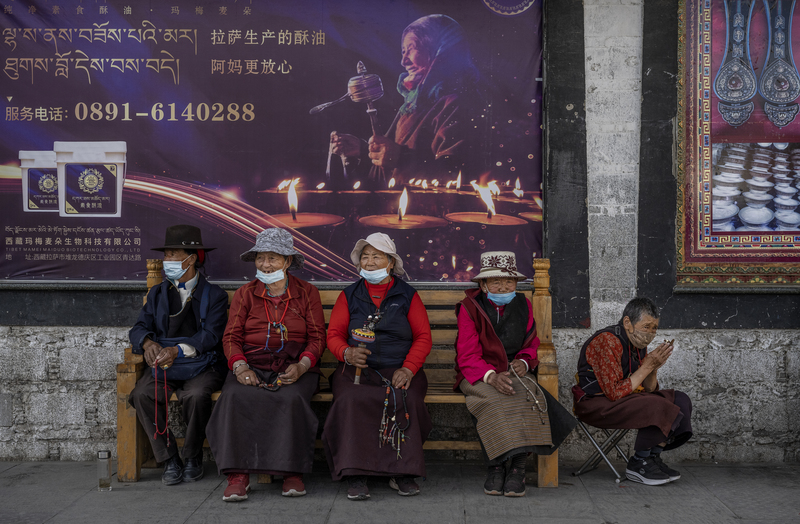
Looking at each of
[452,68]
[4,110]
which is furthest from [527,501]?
[4,110]

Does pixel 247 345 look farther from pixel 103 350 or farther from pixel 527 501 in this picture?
pixel 527 501

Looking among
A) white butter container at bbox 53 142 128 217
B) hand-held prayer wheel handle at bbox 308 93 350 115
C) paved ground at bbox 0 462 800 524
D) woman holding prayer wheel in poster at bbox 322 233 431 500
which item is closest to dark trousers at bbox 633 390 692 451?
paved ground at bbox 0 462 800 524

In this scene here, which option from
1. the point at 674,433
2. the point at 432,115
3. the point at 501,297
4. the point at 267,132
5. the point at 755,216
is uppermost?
the point at 432,115

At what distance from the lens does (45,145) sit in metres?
5.09

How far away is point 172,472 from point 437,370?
6.58ft

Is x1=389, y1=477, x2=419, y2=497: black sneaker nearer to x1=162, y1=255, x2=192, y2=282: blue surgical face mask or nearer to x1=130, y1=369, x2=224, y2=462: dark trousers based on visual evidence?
x1=130, y1=369, x2=224, y2=462: dark trousers

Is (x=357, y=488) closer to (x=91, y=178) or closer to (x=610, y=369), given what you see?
(x=610, y=369)

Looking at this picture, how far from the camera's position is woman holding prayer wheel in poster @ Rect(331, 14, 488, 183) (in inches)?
197

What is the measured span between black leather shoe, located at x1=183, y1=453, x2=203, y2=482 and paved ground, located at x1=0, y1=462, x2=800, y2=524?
0.08 meters

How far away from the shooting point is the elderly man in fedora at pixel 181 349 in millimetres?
4297

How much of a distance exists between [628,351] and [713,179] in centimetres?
169

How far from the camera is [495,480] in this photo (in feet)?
13.5

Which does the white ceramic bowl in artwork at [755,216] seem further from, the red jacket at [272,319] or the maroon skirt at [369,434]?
the red jacket at [272,319]

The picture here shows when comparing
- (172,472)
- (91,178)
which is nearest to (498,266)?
(172,472)
